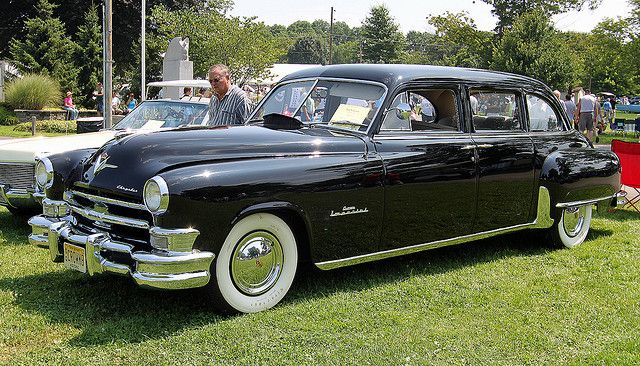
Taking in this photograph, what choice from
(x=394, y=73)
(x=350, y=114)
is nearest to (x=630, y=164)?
(x=394, y=73)

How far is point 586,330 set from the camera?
4.50 metres

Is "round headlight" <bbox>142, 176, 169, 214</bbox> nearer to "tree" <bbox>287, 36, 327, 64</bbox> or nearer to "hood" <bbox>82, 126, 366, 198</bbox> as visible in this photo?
"hood" <bbox>82, 126, 366, 198</bbox>

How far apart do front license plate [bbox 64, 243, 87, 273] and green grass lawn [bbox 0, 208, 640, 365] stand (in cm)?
31

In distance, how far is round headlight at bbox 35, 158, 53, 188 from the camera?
5.52 metres

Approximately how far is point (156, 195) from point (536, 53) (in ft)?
109

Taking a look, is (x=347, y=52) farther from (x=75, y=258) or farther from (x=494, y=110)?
(x=75, y=258)

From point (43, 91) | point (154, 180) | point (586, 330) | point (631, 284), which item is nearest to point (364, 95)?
point (154, 180)

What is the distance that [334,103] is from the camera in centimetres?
559

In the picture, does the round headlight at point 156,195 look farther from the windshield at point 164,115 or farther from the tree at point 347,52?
the tree at point 347,52

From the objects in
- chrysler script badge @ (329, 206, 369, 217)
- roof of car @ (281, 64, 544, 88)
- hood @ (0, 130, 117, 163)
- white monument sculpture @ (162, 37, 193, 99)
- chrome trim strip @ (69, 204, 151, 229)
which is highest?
white monument sculpture @ (162, 37, 193, 99)

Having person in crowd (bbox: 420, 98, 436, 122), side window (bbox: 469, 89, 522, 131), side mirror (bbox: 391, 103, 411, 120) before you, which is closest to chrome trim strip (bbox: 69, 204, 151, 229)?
side mirror (bbox: 391, 103, 411, 120)

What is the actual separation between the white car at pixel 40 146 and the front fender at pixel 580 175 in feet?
13.6

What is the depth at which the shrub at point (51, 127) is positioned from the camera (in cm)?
2297

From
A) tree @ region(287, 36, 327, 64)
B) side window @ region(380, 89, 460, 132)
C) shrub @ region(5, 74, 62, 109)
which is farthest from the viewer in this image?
tree @ region(287, 36, 327, 64)
